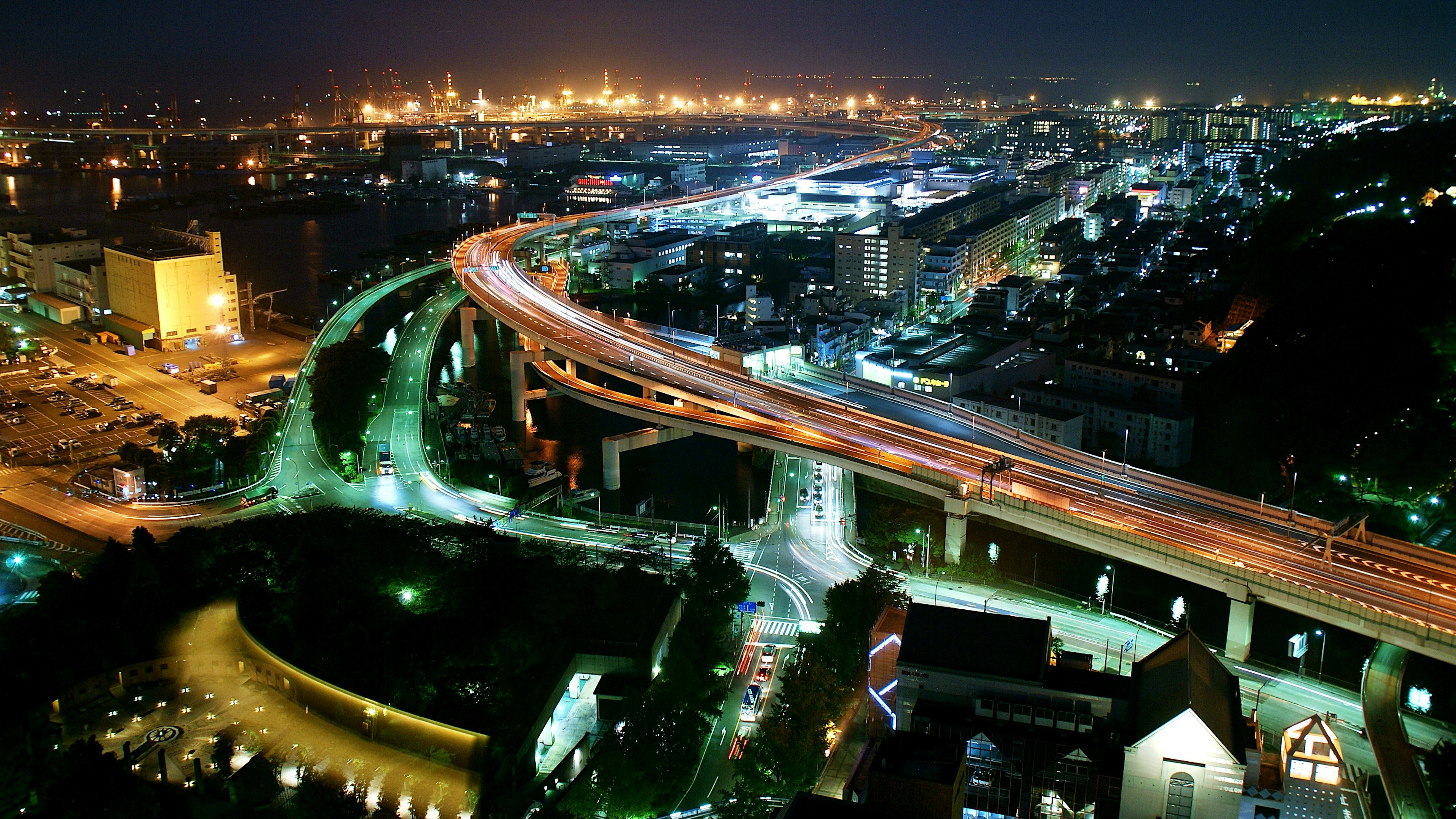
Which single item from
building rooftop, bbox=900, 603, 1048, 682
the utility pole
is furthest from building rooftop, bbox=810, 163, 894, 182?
building rooftop, bbox=900, 603, 1048, 682

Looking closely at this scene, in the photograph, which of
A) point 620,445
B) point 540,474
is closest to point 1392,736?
point 620,445

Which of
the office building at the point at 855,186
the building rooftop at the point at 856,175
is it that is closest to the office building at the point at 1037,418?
the office building at the point at 855,186

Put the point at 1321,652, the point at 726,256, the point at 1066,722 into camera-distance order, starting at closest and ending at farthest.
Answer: the point at 1066,722 → the point at 1321,652 → the point at 726,256

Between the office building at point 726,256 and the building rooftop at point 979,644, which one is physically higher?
the office building at point 726,256

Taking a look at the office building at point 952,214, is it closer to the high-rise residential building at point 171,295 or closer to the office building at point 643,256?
the office building at point 643,256

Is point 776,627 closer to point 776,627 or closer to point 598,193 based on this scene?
point 776,627

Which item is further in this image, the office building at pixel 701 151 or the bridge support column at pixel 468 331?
the office building at pixel 701 151

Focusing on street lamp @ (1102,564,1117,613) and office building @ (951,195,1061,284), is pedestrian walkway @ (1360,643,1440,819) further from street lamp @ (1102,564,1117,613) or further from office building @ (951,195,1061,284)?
office building @ (951,195,1061,284)

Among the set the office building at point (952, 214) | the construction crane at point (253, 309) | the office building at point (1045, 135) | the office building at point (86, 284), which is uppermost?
the office building at point (1045, 135)

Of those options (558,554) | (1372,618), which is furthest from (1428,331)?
(558,554)
